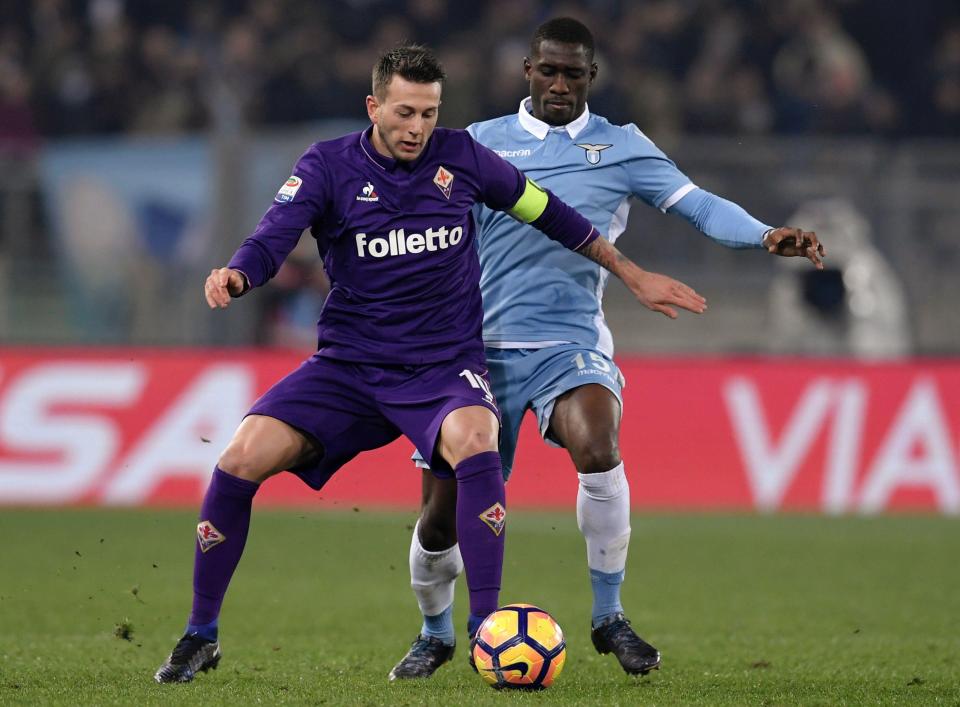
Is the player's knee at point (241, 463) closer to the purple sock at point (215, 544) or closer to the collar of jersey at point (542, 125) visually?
the purple sock at point (215, 544)

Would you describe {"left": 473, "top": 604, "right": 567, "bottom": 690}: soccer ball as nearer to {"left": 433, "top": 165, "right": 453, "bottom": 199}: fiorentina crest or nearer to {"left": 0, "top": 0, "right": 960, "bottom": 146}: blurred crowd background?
{"left": 433, "top": 165, "right": 453, "bottom": 199}: fiorentina crest

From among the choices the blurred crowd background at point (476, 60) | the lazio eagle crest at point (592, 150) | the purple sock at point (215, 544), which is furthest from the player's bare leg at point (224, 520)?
the blurred crowd background at point (476, 60)

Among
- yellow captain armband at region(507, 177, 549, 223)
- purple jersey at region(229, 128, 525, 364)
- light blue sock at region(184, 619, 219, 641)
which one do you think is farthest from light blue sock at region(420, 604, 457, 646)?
yellow captain armband at region(507, 177, 549, 223)

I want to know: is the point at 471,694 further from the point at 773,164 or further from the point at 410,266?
the point at 773,164

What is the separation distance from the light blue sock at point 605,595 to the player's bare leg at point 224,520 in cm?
118

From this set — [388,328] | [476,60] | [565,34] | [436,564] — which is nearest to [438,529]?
[436,564]

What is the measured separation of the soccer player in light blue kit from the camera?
558cm

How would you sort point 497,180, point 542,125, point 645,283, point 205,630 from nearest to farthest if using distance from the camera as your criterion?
point 205,630 < point 497,180 < point 645,283 < point 542,125

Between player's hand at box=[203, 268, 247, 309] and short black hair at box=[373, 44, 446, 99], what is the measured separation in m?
0.82

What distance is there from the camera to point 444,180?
5.33m

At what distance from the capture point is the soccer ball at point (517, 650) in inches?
194

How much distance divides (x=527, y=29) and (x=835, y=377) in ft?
15.5

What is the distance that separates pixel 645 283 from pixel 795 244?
54 centimetres

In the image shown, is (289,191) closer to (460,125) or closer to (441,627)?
(441,627)
